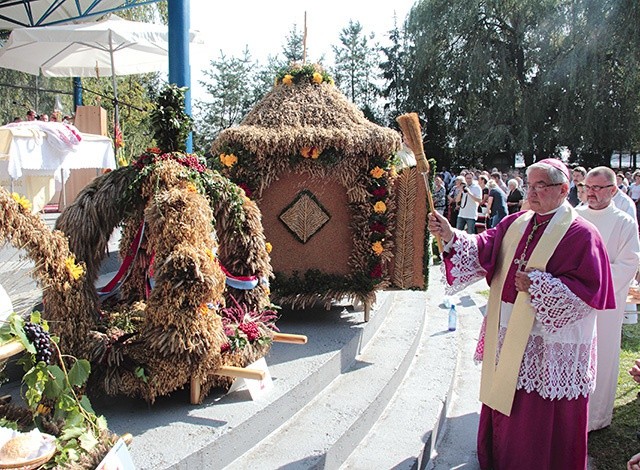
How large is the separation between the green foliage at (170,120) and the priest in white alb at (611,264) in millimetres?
3266

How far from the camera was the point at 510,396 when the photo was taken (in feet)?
12.1

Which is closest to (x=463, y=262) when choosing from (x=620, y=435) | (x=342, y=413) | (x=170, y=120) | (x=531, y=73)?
(x=342, y=413)

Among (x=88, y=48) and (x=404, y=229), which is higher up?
(x=88, y=48)

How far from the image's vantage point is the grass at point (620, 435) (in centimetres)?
428

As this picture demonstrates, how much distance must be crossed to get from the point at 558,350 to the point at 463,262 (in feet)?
2.70

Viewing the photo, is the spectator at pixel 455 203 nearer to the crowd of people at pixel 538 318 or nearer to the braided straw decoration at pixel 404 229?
the braided straw decoration at pixel 404 229

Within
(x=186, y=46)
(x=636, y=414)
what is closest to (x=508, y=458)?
(x=636, y=414)

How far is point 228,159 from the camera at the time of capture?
556 centimetres

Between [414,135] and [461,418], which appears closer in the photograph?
[414,135]

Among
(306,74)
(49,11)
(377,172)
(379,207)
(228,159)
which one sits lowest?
(379,207)

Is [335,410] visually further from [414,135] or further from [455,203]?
[455,203]

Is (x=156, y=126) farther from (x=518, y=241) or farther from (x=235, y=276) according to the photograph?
(x=518, y=241)

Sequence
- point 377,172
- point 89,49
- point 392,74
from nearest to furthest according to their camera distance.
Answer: point 377,172 < point 89,49 < point 392,74

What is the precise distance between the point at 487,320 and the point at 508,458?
35.7 inches
